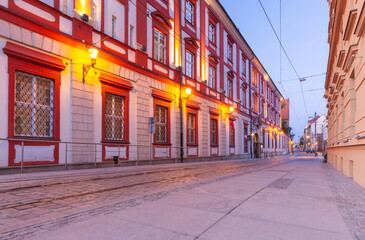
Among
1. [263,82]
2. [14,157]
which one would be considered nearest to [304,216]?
[14,157]

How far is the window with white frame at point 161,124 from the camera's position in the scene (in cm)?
1576

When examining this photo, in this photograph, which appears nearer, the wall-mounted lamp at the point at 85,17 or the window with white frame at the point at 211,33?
the wall-mounted lamp at the point at 85,17

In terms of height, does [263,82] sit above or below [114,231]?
above

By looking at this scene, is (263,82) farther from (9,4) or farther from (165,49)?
(9,4)

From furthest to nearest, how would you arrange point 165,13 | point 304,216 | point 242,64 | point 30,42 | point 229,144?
point 242,64 → point 229,144 → point 165,13 → point 30,42 → point 304,216

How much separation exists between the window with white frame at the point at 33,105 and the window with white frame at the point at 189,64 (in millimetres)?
11290

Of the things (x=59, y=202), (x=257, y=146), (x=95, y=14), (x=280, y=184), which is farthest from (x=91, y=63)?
(x=257, y=146)

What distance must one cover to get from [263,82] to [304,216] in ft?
133

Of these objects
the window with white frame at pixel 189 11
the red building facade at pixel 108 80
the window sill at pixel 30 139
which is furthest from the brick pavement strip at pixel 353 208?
the window with white frame at pixel 189 11

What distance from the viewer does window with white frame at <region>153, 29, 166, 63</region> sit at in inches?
629

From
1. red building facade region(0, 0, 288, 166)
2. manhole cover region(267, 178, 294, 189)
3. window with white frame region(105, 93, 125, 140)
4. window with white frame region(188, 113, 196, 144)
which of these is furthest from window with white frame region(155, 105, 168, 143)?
manhole cover region(267, 178, 294, 189)

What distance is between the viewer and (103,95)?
11773 mm

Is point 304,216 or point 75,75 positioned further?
point 75,75

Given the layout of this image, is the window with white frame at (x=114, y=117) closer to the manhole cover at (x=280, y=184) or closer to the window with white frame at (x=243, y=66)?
the manhole cover at (x=280, y=184)
